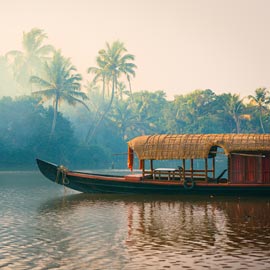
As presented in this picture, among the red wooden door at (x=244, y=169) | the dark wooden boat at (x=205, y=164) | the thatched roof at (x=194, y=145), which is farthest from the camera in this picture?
the red wooden door at (x=244, y=169)

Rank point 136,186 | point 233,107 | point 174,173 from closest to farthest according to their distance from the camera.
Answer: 1. point 136,186
2. point 174,173
3. point 233,107

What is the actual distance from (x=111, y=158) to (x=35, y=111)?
14.6m

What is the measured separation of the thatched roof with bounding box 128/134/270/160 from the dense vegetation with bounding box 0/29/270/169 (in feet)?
121

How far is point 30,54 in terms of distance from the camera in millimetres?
82688

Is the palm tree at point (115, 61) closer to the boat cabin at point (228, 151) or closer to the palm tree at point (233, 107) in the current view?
the palm tree at point (233, 107)

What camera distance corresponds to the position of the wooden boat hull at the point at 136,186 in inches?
1096

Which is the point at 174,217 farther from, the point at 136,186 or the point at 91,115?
the point at 91,115

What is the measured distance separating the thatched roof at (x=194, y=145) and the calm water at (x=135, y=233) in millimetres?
2237

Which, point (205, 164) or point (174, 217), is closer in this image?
point (174, 217)

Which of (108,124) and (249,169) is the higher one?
(108,124)

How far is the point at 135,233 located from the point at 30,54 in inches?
2694

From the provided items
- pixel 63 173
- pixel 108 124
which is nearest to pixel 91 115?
pixel 108 124

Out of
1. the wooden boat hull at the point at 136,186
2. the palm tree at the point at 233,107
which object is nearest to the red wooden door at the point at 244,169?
the wooden boat hull at the point at 136,186

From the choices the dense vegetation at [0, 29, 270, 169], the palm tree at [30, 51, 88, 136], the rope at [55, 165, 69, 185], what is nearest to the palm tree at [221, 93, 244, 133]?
the dense vegetation at [0, 29, 270, 169]
